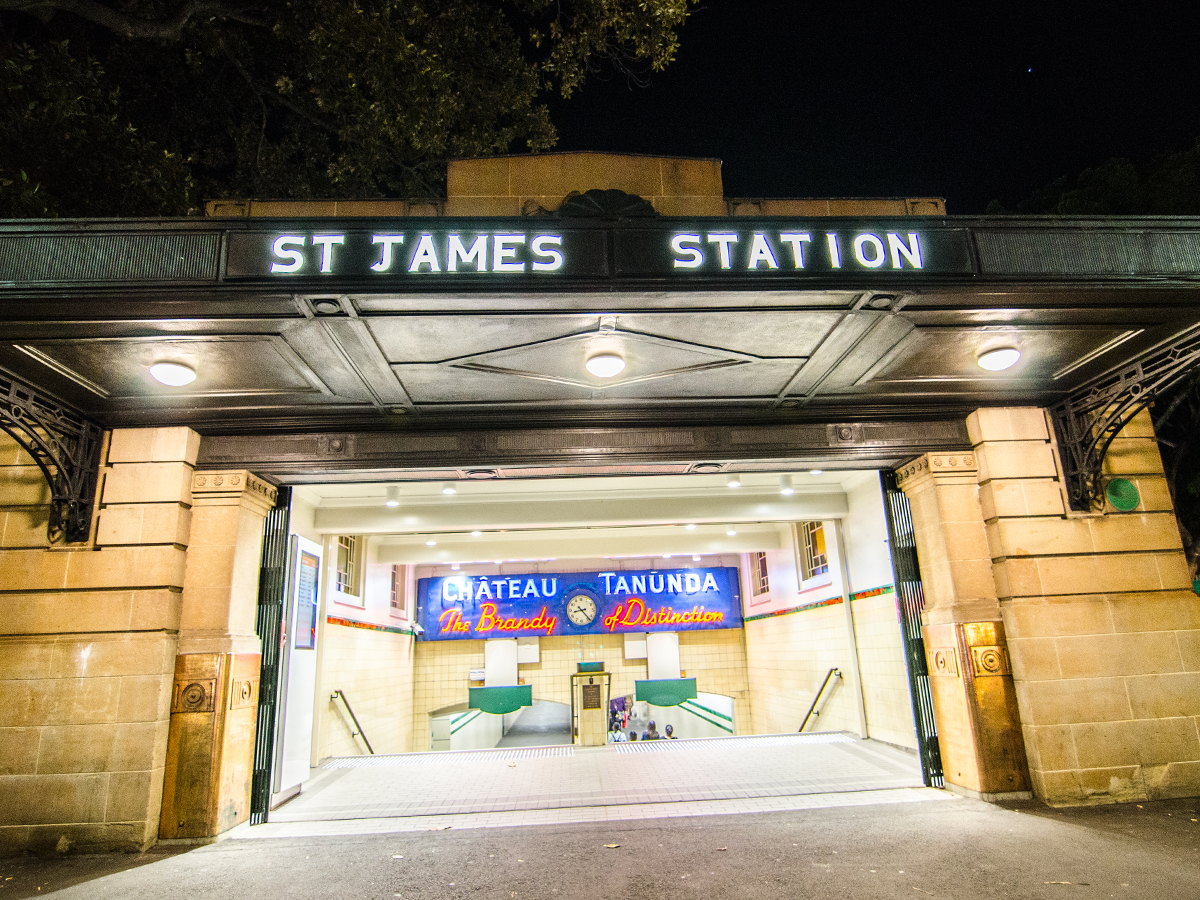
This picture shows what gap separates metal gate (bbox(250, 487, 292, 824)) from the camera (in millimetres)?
6141

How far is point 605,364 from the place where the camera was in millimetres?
5023

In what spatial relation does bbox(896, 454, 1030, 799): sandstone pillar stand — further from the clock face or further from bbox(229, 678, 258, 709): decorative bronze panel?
the clock face

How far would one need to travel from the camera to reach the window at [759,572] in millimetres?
15445

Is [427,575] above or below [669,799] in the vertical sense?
above

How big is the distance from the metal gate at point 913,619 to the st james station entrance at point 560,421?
0.12ft

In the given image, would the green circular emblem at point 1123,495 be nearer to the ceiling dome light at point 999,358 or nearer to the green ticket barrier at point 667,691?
the ceiling dome light at point 999,358

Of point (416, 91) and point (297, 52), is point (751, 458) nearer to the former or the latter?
point (416, 91)

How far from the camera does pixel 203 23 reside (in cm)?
928

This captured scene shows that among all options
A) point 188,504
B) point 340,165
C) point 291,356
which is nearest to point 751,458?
point 291,356

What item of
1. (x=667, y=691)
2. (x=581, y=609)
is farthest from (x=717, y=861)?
(x=581, y=609)

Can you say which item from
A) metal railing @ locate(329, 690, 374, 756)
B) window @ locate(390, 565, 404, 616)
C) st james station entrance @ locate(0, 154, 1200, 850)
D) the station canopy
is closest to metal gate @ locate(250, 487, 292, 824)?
st james station entrance @ locate(0, 154, 1200, 850)

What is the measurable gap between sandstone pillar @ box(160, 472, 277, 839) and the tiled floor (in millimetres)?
513

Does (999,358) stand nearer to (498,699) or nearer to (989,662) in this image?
(989,662)

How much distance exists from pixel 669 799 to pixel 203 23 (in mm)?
11769
